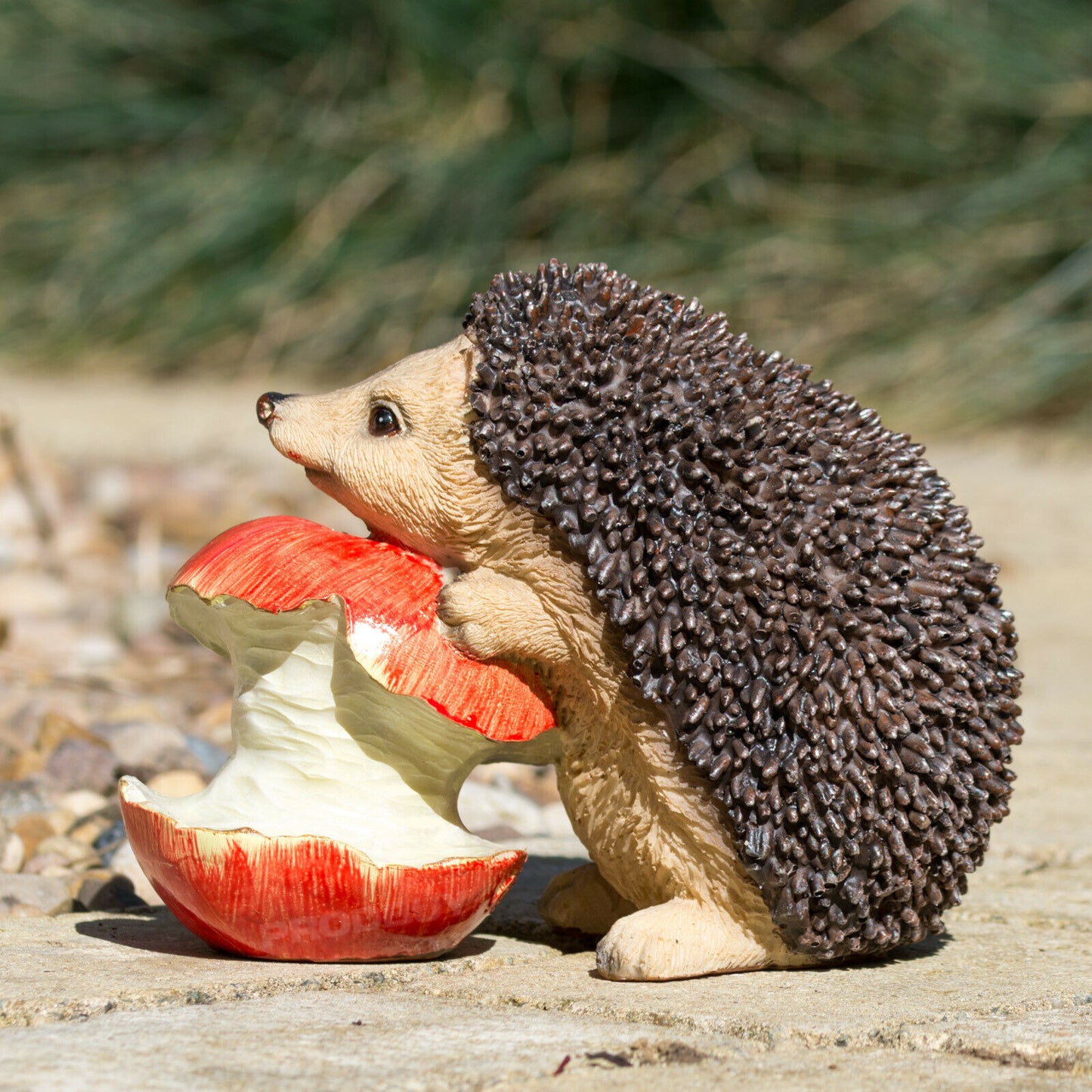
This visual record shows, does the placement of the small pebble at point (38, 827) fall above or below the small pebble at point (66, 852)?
above

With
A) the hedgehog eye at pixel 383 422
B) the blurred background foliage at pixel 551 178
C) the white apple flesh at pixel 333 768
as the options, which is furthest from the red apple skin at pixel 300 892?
the blurred background foliage at pixel 551 178

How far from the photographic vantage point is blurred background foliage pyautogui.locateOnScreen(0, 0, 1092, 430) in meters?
9.35

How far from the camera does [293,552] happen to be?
2.64 metres

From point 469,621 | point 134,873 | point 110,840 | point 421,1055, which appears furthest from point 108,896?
point 421,1055

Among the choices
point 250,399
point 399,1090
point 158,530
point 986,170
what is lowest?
point 399,1090

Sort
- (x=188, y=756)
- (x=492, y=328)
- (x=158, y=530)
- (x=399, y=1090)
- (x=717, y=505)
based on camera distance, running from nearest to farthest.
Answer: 1. (x=399, y=1090)
2. (x=717, y=505)
3. (x=492, y=328)
4. (x=188, y=756)
5. (x=158, y=530)

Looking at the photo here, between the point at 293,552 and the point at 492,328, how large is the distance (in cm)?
54

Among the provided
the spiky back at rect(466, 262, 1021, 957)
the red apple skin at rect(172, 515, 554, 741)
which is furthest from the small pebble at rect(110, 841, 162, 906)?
the spiky back at rect(466, 262, 1021, 957)

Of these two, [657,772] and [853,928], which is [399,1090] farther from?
[853,928]

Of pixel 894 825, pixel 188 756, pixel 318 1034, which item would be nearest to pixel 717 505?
pixel 894 825

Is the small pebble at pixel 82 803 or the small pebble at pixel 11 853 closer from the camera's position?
the small pebble at pixel 11 853

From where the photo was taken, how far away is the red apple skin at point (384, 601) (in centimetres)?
255

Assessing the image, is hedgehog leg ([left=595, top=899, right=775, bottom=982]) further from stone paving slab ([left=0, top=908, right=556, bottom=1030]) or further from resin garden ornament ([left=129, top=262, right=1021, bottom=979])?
stone paving slab ([left=0, top=908, right=556, bottom=1030])

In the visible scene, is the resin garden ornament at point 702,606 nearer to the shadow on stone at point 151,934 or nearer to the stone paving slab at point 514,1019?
the stone paving slab at point 514,1019
